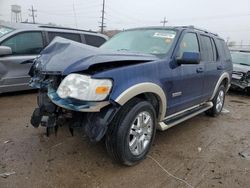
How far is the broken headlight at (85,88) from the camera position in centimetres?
266

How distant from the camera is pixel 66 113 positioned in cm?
292

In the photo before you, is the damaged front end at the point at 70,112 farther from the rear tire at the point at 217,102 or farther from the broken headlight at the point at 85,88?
the rear tire at the point at 217,102

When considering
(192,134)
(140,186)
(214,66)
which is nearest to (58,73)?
(140,186)

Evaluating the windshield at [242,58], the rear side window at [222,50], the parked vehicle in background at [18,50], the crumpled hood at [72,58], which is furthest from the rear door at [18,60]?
the windshield at [242,58]

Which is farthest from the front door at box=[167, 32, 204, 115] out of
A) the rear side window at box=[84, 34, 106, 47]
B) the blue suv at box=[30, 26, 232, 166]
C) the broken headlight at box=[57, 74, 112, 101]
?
the rear side window at box=[84, 34, 106, 47]

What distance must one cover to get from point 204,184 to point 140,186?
76cm

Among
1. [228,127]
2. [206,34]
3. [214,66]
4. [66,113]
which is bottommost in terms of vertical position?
[228,127]

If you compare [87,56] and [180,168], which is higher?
[87,56]

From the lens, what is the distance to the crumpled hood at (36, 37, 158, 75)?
9.05ft

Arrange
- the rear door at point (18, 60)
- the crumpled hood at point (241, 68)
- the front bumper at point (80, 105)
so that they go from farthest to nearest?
the crumpled hood at point (241, 68) < the rear door at point (18, 60) < the front bumper at point (80, 105)

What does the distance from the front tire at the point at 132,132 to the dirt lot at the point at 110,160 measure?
19 centimetres

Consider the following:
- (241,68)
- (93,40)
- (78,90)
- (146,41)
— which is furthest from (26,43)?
(241,68)

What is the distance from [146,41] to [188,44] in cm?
72

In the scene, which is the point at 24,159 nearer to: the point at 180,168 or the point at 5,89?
the point at 180,168
